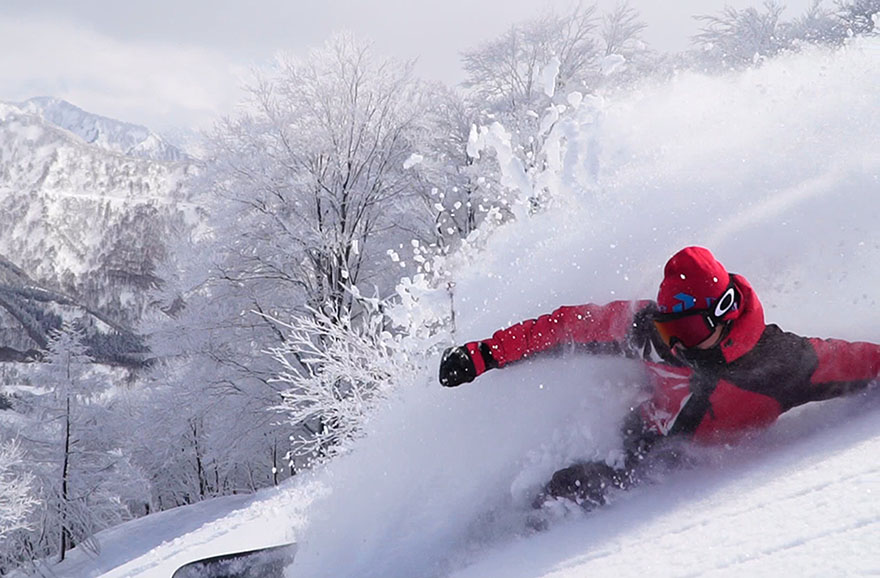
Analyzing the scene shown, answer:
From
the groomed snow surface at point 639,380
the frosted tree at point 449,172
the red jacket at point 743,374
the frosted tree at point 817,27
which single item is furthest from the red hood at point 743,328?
the frosted tree at point 817,27

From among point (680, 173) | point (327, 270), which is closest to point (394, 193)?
point (327, 270)

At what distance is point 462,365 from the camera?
2.92m

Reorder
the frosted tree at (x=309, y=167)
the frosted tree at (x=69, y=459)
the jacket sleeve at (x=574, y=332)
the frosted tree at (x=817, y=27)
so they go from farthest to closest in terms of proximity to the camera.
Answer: the frosted tree at (x=69, y=459)
the frosted tree at (x=817, y=27)
the frosted tree at (x=309, y=167)
the jacket sleeve at (x=574, y=332)

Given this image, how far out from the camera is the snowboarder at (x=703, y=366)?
2.37 meters

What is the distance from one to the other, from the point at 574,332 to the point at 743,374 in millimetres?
699

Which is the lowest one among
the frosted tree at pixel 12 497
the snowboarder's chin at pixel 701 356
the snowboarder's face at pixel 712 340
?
the frosted tree at pixel 12 497

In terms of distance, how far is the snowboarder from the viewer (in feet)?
7.79

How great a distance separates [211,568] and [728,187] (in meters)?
3.46

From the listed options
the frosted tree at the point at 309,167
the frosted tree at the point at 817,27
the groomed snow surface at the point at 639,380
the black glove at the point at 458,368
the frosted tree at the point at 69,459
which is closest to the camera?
the groomed snow surface at the point at 639,380

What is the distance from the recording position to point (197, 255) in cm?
1162

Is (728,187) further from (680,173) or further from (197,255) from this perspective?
(197,255)

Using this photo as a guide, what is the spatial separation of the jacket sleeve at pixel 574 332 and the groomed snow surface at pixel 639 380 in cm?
12

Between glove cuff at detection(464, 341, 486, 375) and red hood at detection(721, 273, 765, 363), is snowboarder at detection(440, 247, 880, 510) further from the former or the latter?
glove cuff at detection(464, 341, 486, 375)

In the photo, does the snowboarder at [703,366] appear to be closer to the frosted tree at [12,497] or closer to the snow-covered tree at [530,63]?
the snow-covered tree at [530,63]
